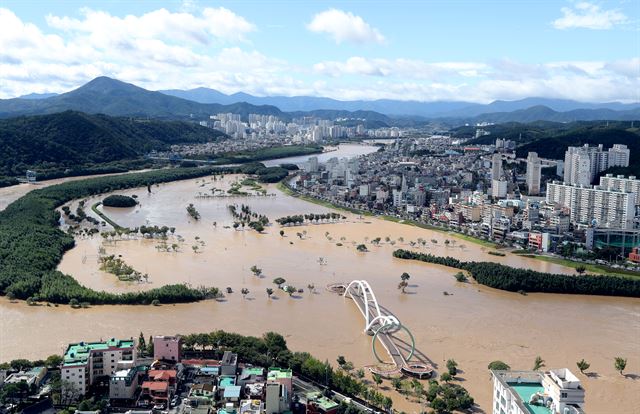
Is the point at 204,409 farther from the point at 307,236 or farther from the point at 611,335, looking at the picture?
the point at 307,236

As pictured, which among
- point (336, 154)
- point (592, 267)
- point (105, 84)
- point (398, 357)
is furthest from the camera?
point (105, 84)

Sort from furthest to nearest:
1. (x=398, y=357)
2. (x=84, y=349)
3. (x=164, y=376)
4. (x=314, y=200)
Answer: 1. (x=314, y=200)
2. (x=398, y=357)
3. (x=84, y=349)
4. (x=164, y=376)

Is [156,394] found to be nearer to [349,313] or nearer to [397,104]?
[349,313]

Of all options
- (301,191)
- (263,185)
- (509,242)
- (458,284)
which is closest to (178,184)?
(263,185)

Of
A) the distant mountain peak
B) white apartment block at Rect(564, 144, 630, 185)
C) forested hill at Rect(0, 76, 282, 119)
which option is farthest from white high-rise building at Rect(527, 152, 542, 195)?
the distant mountain peak

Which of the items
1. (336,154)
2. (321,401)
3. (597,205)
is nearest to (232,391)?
(321,401)

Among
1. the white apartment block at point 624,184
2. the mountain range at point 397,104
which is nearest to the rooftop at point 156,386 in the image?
the white apartment block at point 624,184
